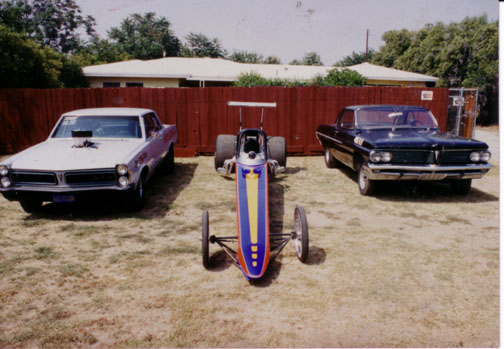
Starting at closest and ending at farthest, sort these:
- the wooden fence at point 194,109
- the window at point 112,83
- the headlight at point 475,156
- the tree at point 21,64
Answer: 1. the headlight at point 475,156
2. the wooden fence at point 194,109
3. the tree at point 21,64
4. the window at point 112,83

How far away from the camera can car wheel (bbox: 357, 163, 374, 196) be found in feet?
22.2

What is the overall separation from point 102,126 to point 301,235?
4.63 metres

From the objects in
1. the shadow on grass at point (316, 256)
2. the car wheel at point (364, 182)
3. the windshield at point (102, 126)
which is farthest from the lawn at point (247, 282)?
the windshield at point (102, 126)

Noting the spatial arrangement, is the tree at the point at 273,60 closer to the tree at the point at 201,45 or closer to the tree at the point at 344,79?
the tree at the point at 201,45

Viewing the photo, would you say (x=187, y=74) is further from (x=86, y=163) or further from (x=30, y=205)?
(x=86, y=163)

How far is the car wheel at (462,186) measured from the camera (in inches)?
275

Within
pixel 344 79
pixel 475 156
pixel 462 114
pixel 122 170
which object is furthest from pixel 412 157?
pixel 344 79

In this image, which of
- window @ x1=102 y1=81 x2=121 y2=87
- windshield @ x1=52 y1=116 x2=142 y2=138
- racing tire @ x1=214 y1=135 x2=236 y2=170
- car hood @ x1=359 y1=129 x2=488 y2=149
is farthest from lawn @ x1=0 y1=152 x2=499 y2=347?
window @ x1=102 y1=81 x2=121 y2=87

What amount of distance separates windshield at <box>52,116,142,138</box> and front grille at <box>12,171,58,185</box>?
5.01 ft

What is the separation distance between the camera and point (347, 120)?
8.37 m

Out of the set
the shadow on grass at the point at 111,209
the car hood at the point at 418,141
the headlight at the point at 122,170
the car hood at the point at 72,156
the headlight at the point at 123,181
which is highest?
the car hood at the point at 418,141

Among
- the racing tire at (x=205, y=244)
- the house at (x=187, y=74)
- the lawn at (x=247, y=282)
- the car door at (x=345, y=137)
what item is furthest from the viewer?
the house at (x=187, y=74)

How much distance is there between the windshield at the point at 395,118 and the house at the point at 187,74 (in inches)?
466

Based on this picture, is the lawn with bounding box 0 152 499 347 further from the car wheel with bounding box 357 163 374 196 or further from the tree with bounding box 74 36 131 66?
the tree with bounding box 74 36 131 66
